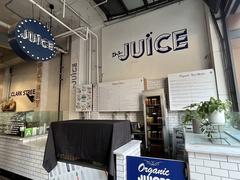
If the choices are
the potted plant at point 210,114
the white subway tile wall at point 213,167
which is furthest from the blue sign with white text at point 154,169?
the potted plant at point 210,114

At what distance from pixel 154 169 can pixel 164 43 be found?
3.54m

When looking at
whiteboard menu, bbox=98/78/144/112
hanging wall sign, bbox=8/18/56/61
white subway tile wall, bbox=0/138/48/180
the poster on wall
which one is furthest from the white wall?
white subway tile wall, bbox=0/138/48/180

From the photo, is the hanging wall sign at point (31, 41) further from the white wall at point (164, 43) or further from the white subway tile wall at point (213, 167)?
the white subway tile wall at point (213, 167)

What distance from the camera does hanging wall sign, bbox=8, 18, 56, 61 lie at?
2.68 meters

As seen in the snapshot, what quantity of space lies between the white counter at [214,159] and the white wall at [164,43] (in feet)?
9.29

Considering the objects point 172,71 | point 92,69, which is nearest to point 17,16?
point 92,69

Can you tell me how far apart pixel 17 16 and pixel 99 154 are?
504cm

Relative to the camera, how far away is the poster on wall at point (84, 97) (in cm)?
486

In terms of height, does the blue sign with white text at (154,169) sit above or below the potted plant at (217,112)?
below

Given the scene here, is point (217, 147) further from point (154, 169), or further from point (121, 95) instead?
point (121, 95)

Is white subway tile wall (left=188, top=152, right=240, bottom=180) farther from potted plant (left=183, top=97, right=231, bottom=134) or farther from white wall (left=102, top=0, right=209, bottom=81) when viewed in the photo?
white wall (left=102, top=0, right=209, bottom=81)

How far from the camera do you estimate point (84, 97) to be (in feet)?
16.3

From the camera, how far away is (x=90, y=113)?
4.91 meters

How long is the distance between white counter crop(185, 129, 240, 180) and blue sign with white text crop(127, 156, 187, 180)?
0.40ft
